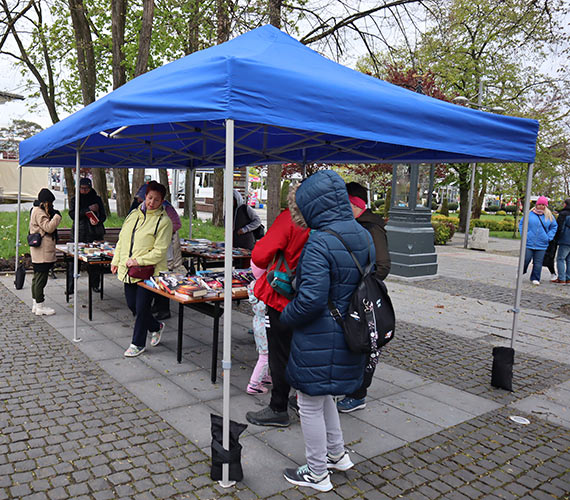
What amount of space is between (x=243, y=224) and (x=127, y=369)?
2.90 metres

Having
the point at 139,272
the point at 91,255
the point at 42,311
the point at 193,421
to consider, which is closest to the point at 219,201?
the point at 91,255

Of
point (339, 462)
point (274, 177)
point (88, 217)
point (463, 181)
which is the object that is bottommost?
point (339, 462)

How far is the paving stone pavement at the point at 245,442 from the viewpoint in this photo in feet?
10.2

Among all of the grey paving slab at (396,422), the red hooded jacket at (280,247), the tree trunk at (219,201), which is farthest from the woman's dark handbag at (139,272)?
the tree trunk at (219,201)

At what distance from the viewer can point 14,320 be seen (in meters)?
6.62

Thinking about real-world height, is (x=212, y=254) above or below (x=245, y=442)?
above

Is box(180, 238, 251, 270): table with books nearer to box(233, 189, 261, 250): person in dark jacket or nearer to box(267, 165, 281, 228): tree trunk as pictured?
box(233, 189, 261, 250): person in dark jacket

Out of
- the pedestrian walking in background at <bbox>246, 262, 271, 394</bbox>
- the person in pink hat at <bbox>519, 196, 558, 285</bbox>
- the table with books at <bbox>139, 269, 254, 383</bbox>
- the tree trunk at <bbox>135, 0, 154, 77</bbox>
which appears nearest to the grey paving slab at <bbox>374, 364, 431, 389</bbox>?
the pedestrian walking in background at <bbox>246, 262, 271, 394</bbox>

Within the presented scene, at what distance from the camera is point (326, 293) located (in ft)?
9.02

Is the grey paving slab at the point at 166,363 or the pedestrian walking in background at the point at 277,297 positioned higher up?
the pedestrian walking in background at the point at 277,297

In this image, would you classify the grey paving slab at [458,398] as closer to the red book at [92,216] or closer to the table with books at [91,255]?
the table with books at [91,255]

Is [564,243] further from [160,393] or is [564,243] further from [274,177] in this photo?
[160,393]

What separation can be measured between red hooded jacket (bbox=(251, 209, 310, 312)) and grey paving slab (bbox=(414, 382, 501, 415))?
206cm

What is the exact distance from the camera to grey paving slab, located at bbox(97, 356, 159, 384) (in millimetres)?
4797
